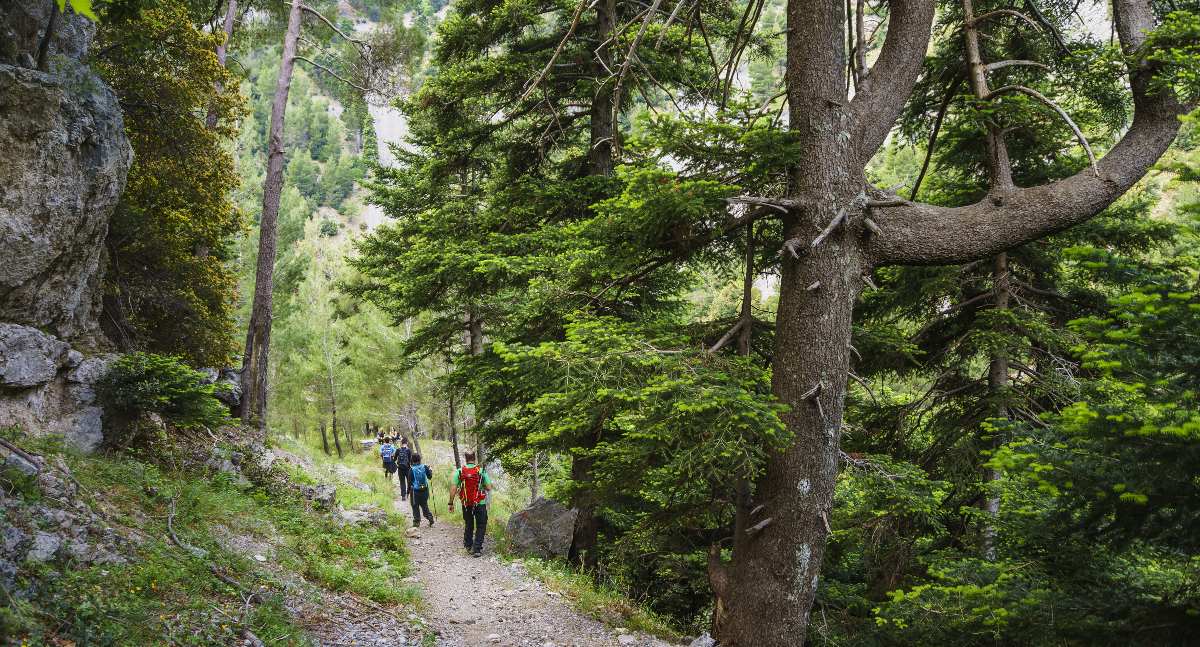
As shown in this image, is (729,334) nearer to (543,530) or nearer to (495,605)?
(495,605)

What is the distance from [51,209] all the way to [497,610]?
6840mm

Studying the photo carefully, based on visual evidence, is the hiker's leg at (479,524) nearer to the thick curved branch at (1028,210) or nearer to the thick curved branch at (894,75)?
the thick curved branch at (1028,210)

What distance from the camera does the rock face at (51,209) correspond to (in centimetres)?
670

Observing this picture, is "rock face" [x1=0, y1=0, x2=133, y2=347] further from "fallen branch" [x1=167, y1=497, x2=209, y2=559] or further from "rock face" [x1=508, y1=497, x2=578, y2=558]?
"rock face" [x1=508, y1=497, x2=578, y2=558]

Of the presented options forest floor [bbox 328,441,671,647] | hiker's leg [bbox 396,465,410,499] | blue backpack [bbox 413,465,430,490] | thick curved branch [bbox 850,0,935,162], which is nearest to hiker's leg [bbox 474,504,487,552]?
forest floor [bbox 328,441,671,647]

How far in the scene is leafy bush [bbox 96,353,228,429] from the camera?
24.3 feet

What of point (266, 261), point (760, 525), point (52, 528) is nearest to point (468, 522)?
point (266, 261)

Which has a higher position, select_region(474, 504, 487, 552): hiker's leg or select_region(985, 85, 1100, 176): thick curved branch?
select_region(985, 85, 1100, 176): thick curved branch

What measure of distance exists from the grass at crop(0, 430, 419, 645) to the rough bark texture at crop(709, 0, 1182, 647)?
12.0 feet

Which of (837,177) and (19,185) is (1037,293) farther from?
(19,185)

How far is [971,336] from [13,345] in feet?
33.8

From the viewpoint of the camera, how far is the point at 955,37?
7172 mm

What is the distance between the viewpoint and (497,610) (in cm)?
773

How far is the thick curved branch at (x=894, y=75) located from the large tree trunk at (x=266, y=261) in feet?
37.2
